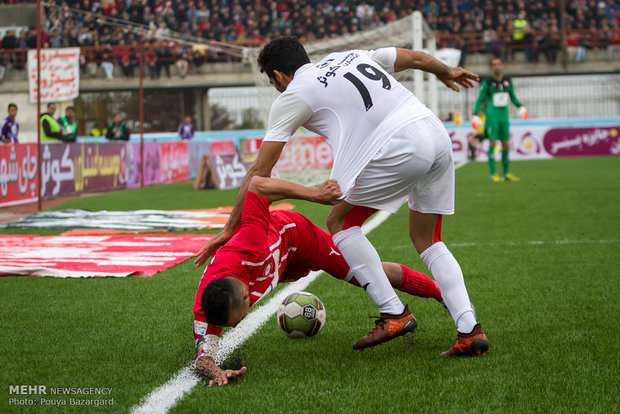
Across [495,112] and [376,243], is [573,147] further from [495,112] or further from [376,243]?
[376,243]

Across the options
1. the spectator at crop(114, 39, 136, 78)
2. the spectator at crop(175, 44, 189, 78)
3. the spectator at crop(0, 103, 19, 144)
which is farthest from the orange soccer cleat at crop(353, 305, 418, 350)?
the spectator at crop(175, 44, 189, 78)

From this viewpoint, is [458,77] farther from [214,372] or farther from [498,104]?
[498,104]

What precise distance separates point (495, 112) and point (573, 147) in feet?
54.8

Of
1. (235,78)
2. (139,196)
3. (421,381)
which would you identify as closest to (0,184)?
(139,196)

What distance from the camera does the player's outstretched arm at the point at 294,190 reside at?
3375mm

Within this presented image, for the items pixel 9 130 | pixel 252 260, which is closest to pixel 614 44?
pixel 9 130

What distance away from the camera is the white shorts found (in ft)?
→ 11.5

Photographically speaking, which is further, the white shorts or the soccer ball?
the soccer ball

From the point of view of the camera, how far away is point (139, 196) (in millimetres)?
15453

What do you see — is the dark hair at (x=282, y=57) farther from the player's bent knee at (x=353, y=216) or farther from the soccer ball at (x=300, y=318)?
the soccer ball at (x=300, y=318)

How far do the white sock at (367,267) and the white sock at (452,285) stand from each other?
0.24m

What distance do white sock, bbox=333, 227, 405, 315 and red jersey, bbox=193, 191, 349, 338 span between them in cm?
30

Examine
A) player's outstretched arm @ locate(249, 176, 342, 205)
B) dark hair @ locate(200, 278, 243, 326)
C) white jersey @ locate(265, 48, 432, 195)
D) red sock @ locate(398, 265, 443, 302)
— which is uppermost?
white jersey @ locate(265, 48, 432, 195)

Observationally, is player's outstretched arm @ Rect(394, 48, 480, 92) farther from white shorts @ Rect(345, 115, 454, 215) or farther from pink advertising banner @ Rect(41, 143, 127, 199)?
pink advertising banner @ Rect(41, 143, 127, 199)
